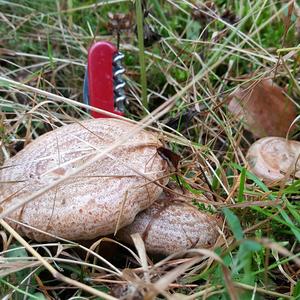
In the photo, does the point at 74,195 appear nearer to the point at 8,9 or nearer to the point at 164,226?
the point at 164,226

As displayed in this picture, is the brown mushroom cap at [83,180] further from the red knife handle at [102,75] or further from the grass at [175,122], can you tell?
the red knife handle at [102,75]

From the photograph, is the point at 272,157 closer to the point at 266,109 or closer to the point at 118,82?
the point at 266,109

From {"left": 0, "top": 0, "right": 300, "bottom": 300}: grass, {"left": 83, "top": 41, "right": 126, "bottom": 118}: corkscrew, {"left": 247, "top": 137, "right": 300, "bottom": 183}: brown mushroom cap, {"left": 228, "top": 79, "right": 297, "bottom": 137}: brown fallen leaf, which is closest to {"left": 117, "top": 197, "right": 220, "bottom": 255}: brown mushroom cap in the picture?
{"left": 0, "top": 0, "right": 300, "bottom": 300}: grass

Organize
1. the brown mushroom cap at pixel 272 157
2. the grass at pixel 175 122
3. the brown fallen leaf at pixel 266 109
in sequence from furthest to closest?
the brown fallen leaf at pixel 266 109
the brown mushroom cap at pixel 272 157
the grass at pixel 175 122

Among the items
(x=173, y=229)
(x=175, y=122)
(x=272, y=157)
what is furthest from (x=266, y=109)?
(x=173, y=229)

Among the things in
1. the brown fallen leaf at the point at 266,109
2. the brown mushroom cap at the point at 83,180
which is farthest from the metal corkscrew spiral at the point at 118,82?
the brown fallen leaf at the point at 266,109

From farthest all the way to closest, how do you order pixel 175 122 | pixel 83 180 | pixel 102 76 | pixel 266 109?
1. pixel 266 109
2. pixel 175 122
3. pixel 102 76
4. pixel 83 180
